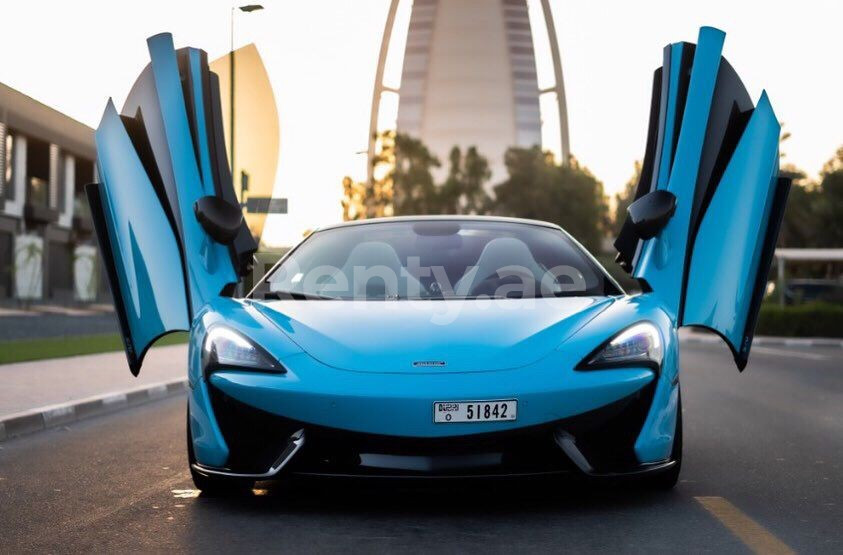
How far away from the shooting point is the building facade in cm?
4134

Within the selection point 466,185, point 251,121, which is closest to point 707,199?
point 251,121

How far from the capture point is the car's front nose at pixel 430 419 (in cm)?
432

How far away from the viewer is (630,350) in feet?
15.2

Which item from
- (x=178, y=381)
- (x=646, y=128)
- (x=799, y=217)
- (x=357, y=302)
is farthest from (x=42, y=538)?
(x=799, y=217)

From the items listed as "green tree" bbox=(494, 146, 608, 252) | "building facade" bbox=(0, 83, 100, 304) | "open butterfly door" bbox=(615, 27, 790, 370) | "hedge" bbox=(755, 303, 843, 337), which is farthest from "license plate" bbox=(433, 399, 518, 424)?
"green tree" bbox=(494, 146, 608, 252)

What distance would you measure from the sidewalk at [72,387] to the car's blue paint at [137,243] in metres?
2.39

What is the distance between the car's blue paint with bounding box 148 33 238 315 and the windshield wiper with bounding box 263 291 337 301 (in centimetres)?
54

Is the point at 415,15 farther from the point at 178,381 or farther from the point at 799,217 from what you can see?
the point at 178,381

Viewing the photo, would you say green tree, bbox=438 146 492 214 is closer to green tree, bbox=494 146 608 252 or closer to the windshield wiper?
green tree, bbox=494 146 608 252

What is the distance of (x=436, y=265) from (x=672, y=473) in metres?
1.57

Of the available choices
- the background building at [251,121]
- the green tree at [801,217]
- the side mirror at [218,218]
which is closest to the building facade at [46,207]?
the background building at [251,121]

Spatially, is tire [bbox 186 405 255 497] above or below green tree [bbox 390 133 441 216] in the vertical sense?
below

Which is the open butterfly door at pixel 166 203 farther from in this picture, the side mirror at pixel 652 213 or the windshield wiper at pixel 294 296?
the side mirror at pixel 652 213

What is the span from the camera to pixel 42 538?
421 centimetres
